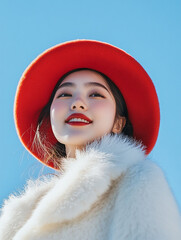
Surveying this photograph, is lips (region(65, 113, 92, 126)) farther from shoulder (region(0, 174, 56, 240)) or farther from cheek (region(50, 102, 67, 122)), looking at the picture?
shoulder (region(0, 174, 56, 240))

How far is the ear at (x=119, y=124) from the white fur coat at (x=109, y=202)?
56cm

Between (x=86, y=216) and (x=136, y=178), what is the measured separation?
351mm

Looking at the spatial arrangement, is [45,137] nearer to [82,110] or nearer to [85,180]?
[82,110]

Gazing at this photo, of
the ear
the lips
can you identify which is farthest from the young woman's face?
the ear

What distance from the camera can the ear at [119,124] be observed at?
8.82ft

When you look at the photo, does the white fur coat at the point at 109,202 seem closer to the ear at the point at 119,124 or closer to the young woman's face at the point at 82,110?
the young woman's face at the point at 82,110

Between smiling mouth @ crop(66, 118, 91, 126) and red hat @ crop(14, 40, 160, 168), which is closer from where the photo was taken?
smiling mouth @ crop(66, 118, 91, 126)

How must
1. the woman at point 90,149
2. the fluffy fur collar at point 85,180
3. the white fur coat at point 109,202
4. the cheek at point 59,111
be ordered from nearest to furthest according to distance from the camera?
the white fur coat at point 109,202 < the woman at point 90,149 < the fluffy fur collar at point 85,180 < the cheek at point 59,111

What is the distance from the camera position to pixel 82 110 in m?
2.40

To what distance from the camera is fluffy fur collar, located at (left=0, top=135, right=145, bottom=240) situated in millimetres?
1798

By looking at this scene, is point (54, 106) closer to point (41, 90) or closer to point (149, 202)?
point (41, 90)

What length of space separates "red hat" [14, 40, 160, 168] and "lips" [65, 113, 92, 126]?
50 cm

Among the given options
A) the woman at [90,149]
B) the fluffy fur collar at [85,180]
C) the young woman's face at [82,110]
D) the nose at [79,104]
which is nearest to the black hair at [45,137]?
the woman at [90,149]

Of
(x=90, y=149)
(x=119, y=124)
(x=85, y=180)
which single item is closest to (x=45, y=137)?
(x=119, y=124)
